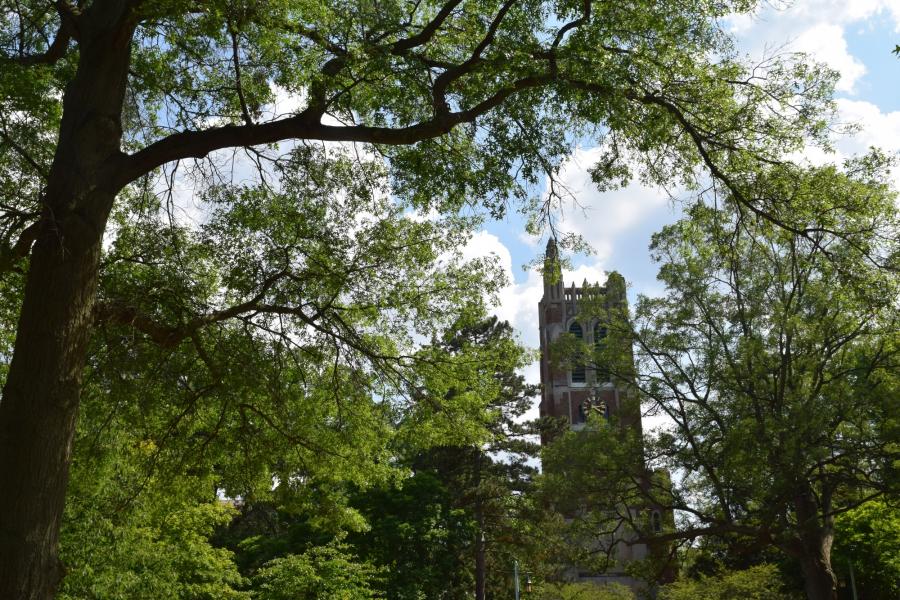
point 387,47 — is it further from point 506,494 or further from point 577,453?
point 506,494

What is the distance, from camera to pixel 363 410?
1067cm

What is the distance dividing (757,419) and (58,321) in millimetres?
14983

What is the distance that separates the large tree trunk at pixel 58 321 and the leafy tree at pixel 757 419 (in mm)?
11226

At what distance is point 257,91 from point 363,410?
4400 millimetres

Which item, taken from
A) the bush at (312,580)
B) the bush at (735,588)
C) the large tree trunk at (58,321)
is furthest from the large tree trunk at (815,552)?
the large tree trunk at (58,321)

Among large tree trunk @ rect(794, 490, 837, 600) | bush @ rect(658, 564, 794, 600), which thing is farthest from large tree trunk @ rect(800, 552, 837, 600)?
bush @ rect(658, 564, 794, 600)

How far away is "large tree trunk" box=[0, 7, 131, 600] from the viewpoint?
5.05 meters

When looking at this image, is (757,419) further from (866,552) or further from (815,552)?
(866,552)

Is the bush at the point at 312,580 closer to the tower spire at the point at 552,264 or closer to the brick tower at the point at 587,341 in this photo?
the brick tower at the point at 587,341

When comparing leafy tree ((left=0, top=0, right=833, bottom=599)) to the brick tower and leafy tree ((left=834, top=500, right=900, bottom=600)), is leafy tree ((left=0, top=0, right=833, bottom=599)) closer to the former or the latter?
Answer: the brick tower

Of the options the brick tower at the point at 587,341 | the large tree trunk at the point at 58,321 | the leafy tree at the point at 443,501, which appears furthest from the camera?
the brick tower at the point at 587,341

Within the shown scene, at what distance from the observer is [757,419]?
17250mm

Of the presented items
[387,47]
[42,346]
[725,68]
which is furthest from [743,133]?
[42,346]

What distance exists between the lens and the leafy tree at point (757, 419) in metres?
16.7
